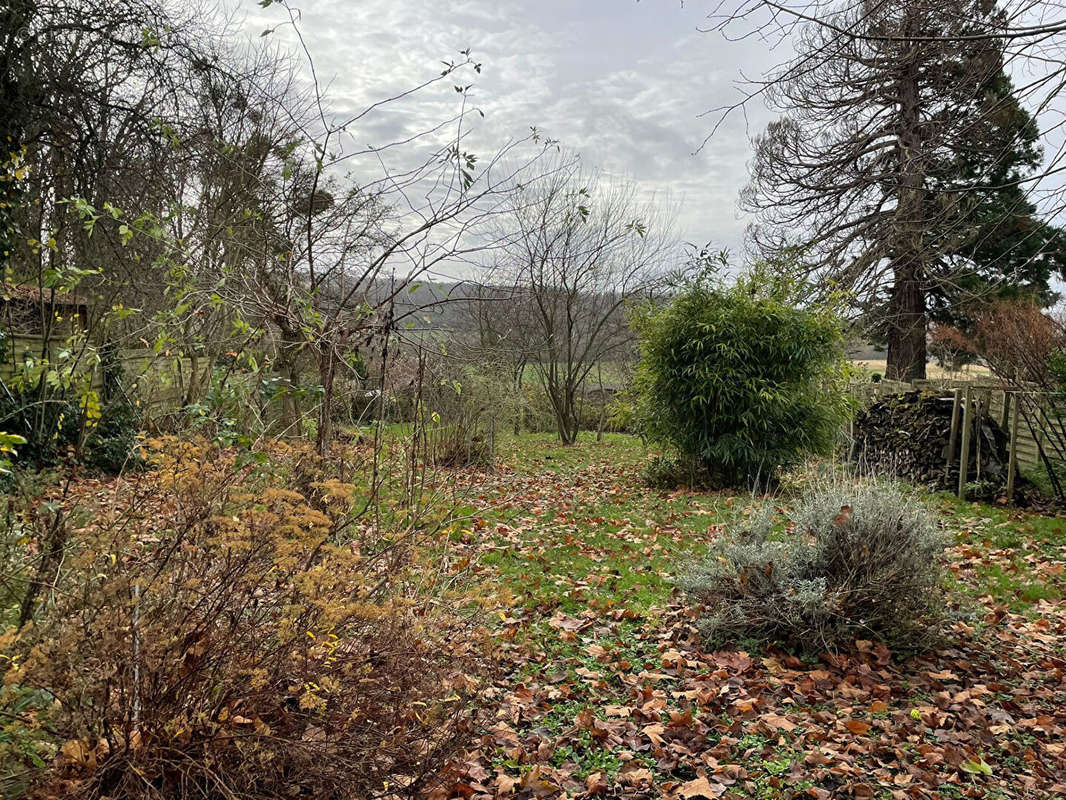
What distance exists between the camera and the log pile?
368 inches

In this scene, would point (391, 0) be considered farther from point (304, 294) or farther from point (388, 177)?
point (304, 294)

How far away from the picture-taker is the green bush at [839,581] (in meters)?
4.10

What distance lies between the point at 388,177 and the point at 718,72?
227cm

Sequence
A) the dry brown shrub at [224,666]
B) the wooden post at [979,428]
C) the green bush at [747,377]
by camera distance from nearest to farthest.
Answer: the dry brown shrub at [224,666] < the wooden post at [979,428] < the green bush at [747,377]

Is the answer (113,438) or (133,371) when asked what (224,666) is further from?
(133,371)

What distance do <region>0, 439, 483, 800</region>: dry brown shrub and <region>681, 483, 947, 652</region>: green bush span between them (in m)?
2.20

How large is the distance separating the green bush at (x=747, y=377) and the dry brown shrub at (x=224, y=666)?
26.1ft

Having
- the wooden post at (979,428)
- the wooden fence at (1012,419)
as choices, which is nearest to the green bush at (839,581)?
the wooden fence at (1012,419)

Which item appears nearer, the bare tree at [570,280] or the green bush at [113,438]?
the green bush at [113,438]

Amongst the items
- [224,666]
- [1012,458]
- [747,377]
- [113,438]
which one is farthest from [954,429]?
[113,438]

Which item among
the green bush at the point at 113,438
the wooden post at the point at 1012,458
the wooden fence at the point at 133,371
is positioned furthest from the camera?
the green bush at the point at 113,438

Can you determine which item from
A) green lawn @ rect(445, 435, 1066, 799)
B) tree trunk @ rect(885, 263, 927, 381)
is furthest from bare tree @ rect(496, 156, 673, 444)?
green lawn @ rect(445, 435, 1066, 799)

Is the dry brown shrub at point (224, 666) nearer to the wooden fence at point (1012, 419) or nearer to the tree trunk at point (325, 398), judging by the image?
the tree trunk at point (325, 398)

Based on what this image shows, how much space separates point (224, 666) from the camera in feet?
7.23
